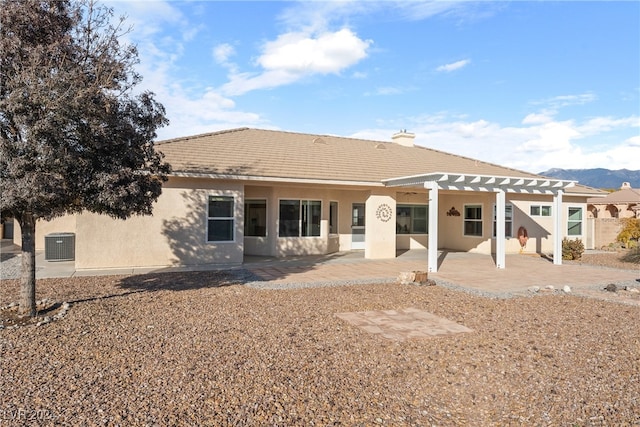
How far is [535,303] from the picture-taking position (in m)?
9.02

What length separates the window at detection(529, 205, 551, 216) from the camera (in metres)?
19.9

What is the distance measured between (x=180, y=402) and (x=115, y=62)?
5642 mm

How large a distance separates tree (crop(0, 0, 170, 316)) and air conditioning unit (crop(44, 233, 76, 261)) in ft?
25.4

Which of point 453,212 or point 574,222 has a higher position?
point 453,212

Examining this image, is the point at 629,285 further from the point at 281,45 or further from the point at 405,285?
the point at 281,45

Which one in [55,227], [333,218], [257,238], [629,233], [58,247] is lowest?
[58,247]

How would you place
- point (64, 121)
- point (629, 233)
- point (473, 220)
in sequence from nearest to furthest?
point (64, 121), point (473, 220), point (629, 233)

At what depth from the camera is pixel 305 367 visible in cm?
511

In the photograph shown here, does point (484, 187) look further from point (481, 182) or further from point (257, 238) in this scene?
point (257, 238)

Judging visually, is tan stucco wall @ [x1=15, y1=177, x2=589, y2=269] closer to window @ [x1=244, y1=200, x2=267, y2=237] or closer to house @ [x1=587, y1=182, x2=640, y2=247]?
window @ [x1=244, y1=200, x2=267, y2=237]

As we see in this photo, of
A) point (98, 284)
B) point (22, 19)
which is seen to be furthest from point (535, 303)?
point (22, 19)

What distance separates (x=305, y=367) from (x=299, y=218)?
11.8 meters

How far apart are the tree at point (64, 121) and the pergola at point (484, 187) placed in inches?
325

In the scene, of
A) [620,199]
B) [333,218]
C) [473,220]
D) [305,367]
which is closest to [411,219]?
[473,220]
